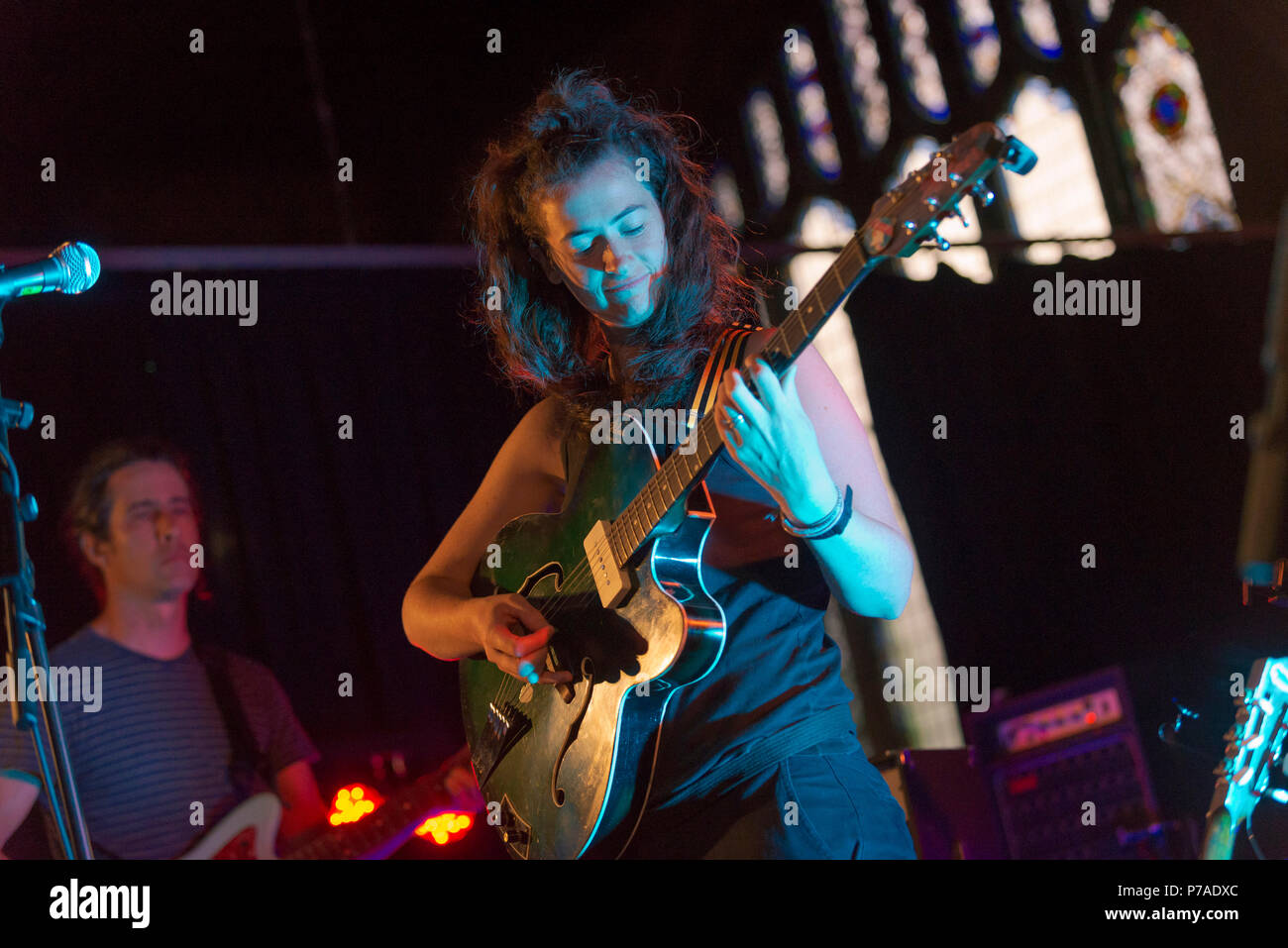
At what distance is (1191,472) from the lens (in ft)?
15.1

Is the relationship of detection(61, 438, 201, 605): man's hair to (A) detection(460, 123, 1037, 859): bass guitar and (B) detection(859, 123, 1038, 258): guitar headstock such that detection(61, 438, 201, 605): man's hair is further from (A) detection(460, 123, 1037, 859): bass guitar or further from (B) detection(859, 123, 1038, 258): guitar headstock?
(B) detection(859, 123, 1038, 258): guitar headstock

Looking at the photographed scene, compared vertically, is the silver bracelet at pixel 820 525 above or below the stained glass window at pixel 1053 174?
below

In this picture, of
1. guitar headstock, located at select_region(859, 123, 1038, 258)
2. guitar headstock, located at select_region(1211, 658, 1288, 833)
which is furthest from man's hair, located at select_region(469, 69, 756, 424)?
guitar headstock, located at select_region(1211, 658, 1288, 833)

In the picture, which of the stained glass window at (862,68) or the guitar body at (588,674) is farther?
the stained glass window at (862,68)

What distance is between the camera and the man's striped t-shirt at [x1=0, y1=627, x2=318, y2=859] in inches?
137

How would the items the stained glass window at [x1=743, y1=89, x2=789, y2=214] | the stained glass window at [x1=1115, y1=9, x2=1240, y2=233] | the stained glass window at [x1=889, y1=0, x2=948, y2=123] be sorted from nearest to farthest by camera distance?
the stained glass window at [x1=1115, y1=9, x2=1240, y2=233] → the stained glass window at [x1=889, y1=0, x2=948, y2=123] → the stained glass window at [x1=743, y1=89, x2=789, y2=214]

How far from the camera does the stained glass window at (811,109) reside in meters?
7.28

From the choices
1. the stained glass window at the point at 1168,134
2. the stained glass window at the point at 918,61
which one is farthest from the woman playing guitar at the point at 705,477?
the stained glass window at the point at 918,61

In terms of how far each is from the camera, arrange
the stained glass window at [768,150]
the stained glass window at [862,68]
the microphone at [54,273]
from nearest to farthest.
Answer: the microphone at [54,273]
the stained glass window at [862,68]
the stained glass window at [768,150]

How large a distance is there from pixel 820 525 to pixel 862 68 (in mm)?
6292

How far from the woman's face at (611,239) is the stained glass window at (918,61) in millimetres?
5214

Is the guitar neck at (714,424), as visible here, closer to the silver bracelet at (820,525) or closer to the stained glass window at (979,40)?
the silver bracelet at (820,525)

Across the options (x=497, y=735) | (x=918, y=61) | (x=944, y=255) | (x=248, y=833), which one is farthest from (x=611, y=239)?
(x=918, y=61)

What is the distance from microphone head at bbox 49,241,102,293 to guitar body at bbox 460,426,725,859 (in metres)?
0.91
